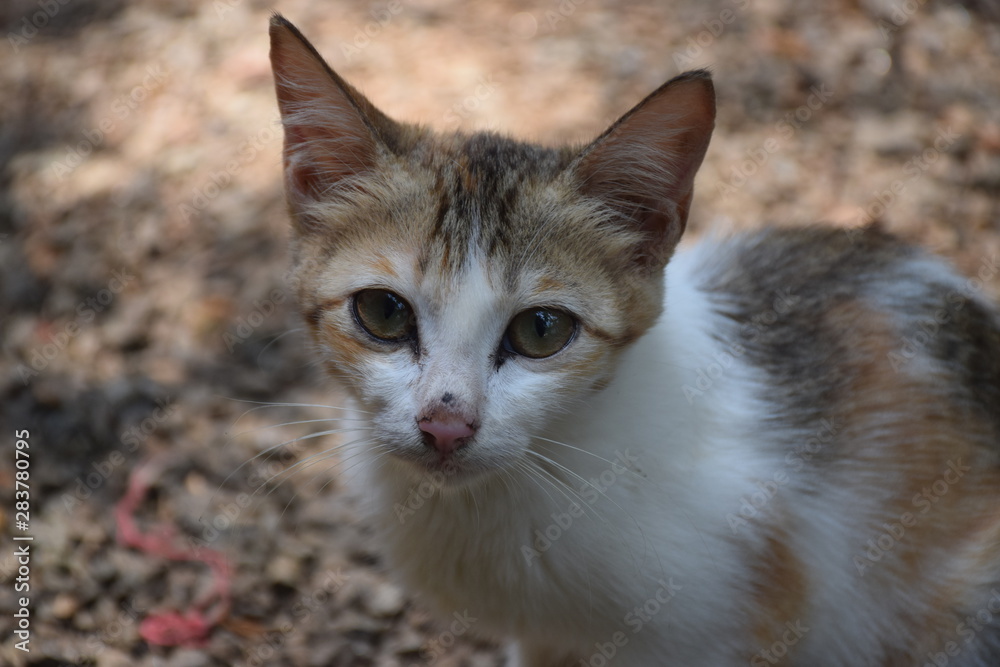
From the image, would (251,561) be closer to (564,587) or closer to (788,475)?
(564,587)

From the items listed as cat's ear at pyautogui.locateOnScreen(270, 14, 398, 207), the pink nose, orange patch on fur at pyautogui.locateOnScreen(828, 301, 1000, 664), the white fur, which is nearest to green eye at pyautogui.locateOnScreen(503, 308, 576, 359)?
the white fur

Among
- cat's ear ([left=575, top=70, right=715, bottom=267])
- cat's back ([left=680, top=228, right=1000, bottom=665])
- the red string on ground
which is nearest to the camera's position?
cat's ear ([left=575, top=70, right=715, bottom=267])

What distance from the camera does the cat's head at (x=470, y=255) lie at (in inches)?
70.9

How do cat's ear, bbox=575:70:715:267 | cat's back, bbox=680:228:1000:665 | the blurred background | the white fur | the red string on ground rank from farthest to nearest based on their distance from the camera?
the blurred background → the red string on ground → cat's back, bbox=680:228:1000:665 → the white fur → cat's ear, bbox=575:70:715:267

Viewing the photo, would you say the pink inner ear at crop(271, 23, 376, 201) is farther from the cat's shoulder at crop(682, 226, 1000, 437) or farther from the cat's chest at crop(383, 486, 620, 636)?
the cat's shoulder at crop(682, 226, 1000, 437)

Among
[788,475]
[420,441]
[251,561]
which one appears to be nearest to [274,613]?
[251,561]

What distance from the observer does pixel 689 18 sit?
4539 mm

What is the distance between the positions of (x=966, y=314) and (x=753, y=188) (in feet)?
5.38

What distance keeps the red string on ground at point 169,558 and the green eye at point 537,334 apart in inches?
68.6

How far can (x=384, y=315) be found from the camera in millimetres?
1915

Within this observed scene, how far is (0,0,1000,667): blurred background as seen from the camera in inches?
119

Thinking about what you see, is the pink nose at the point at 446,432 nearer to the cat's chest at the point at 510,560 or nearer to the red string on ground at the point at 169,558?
the cat's chest at the point at 510,560

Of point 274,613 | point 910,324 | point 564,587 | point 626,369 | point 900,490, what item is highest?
point 910,324

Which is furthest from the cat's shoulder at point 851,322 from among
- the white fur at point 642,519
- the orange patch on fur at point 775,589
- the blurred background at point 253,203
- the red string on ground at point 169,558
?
the red string on ground at point 169,558
